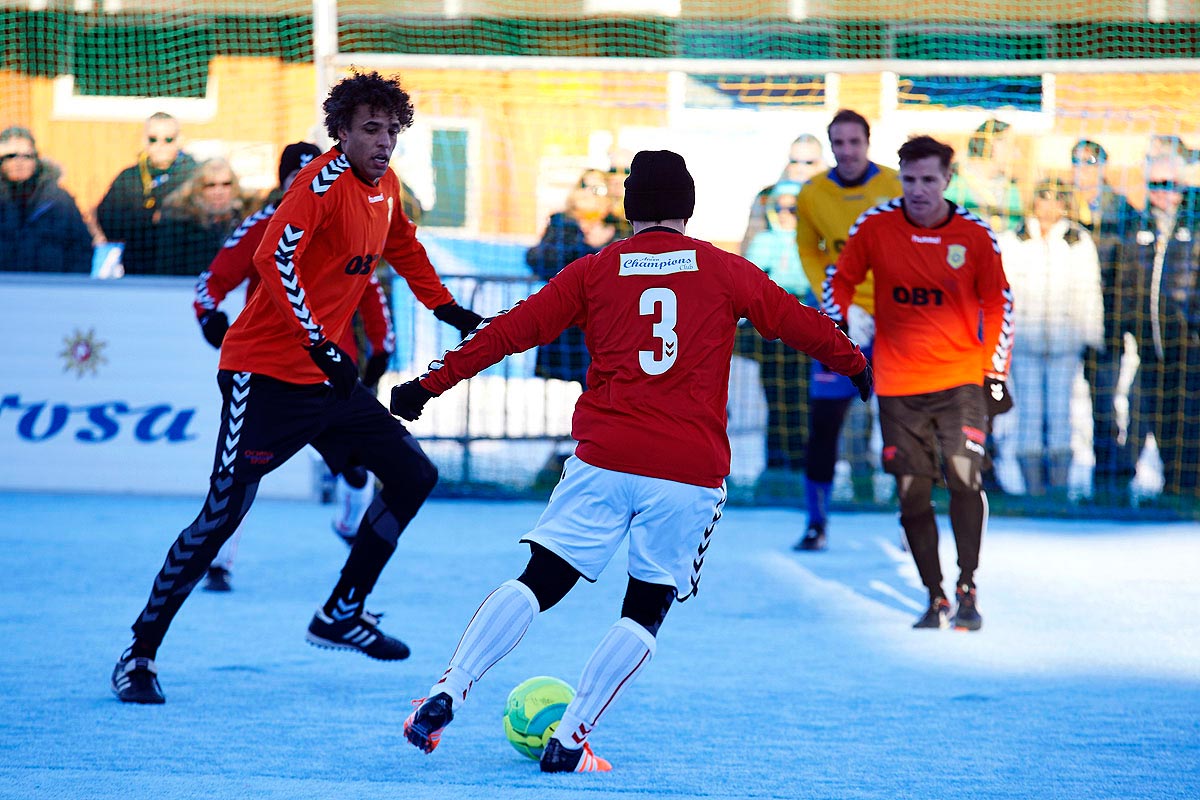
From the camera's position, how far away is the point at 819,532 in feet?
26.8

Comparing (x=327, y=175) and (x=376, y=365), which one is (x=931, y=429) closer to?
(x=376, y=365)

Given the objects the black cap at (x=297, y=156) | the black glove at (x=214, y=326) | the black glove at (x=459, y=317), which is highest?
the black cap at (x=297, y=156)

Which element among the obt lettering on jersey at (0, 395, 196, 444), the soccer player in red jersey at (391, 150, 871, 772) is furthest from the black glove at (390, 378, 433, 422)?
the obt lettering on jersey at (0, 395, 196, 444)

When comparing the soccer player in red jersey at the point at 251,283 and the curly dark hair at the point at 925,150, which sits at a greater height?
the curly dark hair at the point at 925,150

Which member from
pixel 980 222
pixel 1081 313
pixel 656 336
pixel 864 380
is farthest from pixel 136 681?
pixel 1081 313

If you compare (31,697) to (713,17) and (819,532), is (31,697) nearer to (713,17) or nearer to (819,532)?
(819,532)

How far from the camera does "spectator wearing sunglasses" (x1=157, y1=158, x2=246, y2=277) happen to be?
402 inches

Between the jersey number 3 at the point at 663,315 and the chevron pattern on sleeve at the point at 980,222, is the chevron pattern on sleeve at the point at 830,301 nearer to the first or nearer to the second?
the chevron pattern on sleeve at the point at 980,222

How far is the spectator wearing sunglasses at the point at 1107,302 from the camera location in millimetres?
9531

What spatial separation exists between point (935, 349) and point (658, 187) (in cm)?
254

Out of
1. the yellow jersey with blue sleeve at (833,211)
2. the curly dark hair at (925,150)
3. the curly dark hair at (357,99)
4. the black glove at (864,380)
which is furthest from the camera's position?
the yellow jersey with blue sleeve at (833,211)

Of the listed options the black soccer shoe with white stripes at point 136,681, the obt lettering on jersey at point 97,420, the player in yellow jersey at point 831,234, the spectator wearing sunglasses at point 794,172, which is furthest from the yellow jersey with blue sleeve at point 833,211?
the obt lettering on jersey at point 97,420

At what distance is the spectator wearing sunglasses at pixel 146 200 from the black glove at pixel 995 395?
643cm

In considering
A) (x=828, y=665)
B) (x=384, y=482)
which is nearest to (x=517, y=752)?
(x=384, y=482)
